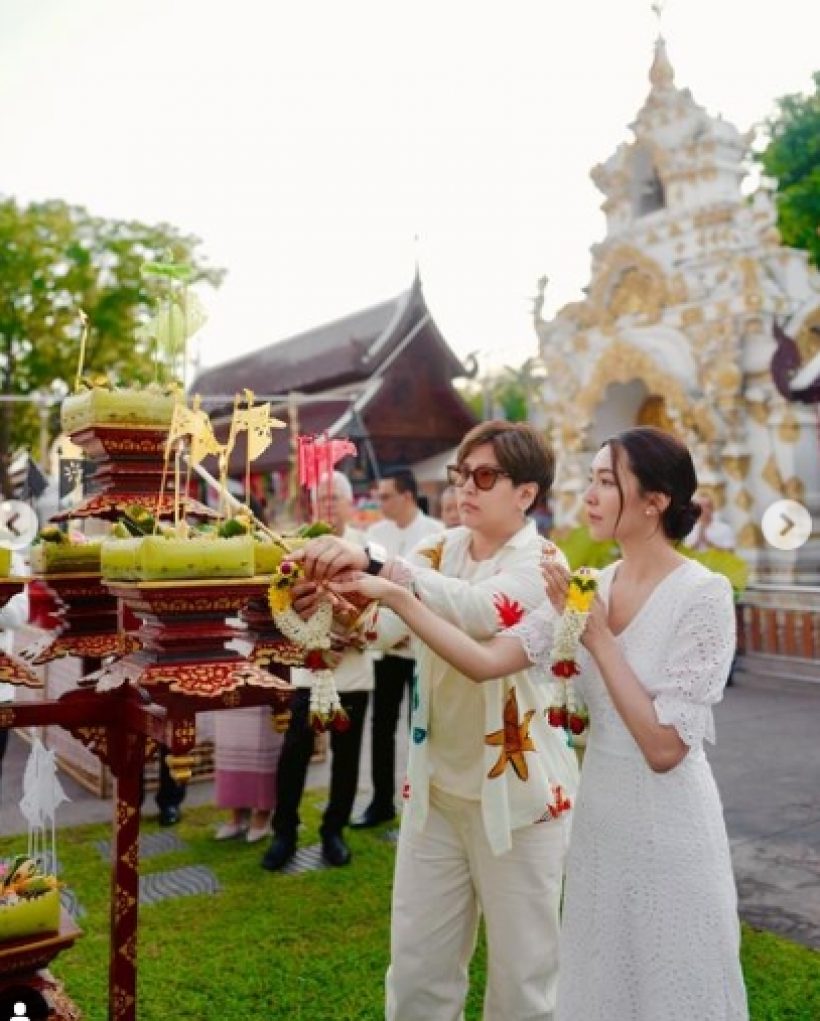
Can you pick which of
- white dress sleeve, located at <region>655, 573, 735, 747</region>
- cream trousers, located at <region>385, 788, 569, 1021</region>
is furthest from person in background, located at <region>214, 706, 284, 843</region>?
white dress sleeve, located at <region>655, 573, 735, 747</region>

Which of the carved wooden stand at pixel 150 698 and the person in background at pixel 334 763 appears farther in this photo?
the person in background at pixel 334 763

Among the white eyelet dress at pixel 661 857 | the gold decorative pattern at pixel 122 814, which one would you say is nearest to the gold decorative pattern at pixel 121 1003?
the gold decorative pattern at pixel 122 814

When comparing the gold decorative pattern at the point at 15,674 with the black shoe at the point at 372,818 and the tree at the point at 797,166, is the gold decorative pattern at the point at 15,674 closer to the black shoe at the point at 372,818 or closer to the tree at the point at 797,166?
the black shoe at the point at 372,818

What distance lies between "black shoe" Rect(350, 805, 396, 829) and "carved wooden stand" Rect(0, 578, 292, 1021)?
3.20 meters

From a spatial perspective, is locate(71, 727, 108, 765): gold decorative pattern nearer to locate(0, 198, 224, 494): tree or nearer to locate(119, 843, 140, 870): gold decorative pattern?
locate(119, 843, 140, 870): gold decorative pattern

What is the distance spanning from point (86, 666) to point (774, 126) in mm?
15633

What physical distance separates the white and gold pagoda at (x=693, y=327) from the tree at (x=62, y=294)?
11231mm

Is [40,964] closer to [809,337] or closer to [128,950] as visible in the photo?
[128,950]

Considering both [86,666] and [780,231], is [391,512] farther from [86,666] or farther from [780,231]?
[780,231]

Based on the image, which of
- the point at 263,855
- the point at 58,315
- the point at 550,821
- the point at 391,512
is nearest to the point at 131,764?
the point at 550,821

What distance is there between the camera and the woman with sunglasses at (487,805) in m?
2.70

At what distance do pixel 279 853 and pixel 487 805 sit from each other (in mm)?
2773

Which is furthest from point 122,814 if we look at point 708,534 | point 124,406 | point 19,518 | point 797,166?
point 797,166

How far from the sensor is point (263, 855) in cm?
527
